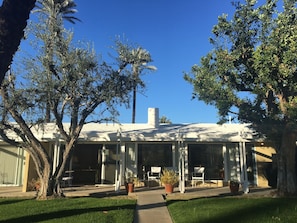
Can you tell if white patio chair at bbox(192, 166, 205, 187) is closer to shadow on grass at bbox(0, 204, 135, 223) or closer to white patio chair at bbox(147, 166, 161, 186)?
white patio chair at bbox(147, 166, 161, 186)

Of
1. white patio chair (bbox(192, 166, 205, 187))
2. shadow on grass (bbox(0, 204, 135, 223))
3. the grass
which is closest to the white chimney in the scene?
white patio chair (bbox(192, 166, 205, 187))

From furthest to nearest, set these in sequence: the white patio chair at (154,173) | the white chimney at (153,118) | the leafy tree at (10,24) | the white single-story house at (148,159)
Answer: the white chimney at (153,118)
the white single-story house at (148,159)
the white patio chair at (154,173)
the leafy tree at (10,24)

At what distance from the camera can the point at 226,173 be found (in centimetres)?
1576

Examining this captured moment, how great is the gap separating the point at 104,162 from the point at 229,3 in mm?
10098

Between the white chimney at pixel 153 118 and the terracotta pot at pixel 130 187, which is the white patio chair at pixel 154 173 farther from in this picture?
the white chimney at pixel 153 118

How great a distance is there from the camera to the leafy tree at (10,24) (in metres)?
4.67

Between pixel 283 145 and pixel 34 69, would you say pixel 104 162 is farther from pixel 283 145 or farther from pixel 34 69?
pixel 283 145

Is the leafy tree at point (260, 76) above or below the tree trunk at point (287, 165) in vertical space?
above

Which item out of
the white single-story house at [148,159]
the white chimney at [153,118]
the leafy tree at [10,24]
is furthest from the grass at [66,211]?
the white chimney at [153,118]

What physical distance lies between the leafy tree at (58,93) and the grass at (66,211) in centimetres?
150

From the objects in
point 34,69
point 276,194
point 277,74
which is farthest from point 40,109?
point 276,194

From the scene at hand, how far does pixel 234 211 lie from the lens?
802 cm

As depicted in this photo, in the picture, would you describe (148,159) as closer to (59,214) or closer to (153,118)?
(153,118)

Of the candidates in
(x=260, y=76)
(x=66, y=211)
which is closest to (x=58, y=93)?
(x=66, y=211)
